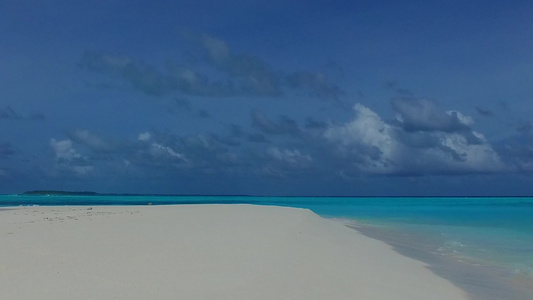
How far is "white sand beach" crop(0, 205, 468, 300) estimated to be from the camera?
317 inches

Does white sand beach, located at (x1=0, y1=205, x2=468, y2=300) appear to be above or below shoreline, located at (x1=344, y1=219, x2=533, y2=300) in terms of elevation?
above

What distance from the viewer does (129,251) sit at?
39.5ft

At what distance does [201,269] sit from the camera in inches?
392

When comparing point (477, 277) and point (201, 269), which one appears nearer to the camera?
point (201, 269)

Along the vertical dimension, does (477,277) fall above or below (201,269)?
below

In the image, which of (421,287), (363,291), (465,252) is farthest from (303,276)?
(465,252)

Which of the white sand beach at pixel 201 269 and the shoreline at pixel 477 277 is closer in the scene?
the white sand beach at pixel 201 269

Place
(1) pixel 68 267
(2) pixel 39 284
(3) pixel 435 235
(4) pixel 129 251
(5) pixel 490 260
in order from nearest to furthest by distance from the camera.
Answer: (2) pixel 39 284 < (1) pixel 68 267 < (4) pixel 129 251 < (5) pixel 490 260 < (3) pixel 435 235

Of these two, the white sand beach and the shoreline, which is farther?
the shoreline

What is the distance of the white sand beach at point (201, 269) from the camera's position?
8062mm

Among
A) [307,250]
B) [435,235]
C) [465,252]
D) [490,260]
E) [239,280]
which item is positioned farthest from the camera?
[435,235]

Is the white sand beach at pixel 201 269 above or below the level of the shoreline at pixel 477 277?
above

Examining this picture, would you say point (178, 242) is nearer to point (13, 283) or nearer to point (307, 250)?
point (307, 250)

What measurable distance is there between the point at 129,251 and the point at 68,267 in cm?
243
